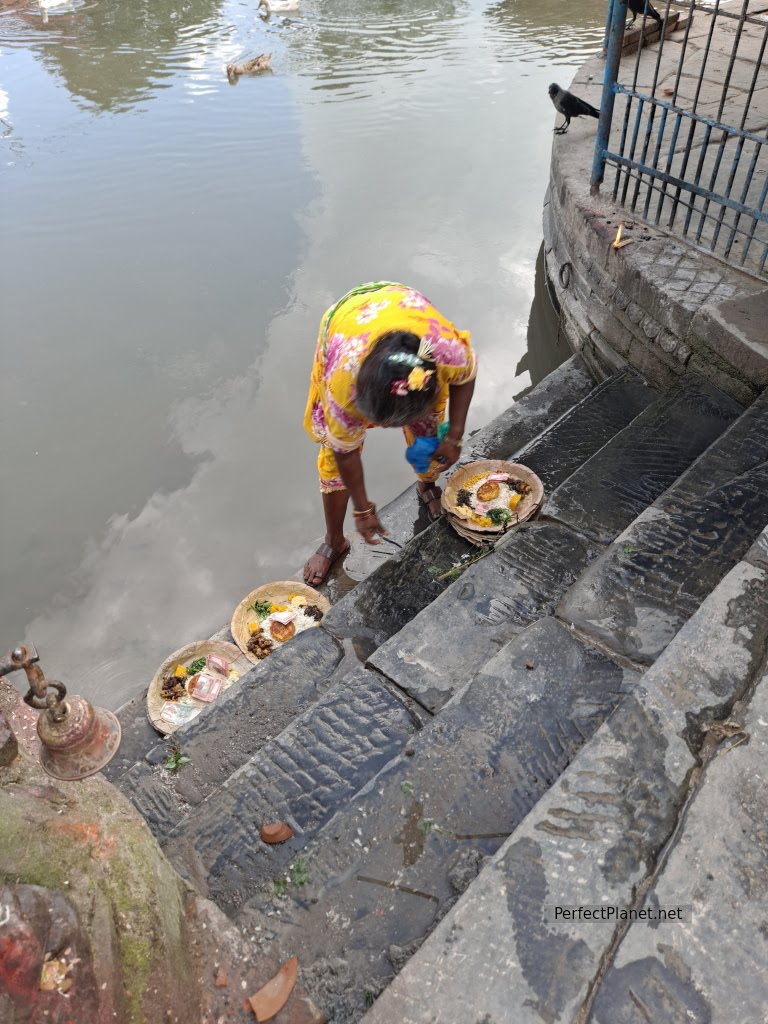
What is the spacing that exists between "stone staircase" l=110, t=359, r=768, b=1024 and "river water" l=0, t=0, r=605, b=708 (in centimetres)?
125

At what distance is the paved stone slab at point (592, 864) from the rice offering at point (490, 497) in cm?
154

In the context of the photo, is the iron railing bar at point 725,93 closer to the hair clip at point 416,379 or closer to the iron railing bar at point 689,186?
the iron railing bar at point 689,186

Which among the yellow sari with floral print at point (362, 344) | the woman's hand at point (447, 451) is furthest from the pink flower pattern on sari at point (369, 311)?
the woman's hand at point (447, 451)

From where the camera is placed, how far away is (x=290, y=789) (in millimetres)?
2135

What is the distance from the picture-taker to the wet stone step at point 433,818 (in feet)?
5.21

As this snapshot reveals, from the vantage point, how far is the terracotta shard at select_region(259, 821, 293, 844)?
2.00 metres

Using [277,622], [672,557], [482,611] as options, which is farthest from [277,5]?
[672,557]

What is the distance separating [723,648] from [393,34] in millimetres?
14325

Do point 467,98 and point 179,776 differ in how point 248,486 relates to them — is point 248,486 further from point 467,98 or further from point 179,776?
point 467,98

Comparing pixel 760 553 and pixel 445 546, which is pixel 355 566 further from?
pixel 760 553

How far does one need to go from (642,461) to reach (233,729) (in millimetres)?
2408

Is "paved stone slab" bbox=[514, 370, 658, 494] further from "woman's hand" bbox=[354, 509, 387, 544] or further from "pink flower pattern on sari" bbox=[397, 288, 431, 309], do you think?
"pink flower pattern on sari" bbox=[397, 288, 431, 309]

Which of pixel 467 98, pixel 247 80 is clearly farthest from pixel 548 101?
pixel 247 80

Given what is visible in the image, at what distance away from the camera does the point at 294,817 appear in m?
2.07
